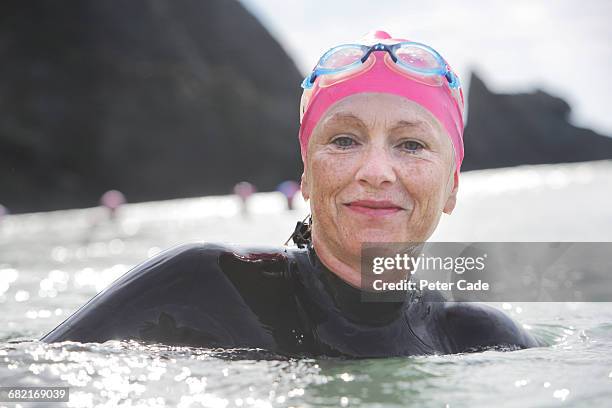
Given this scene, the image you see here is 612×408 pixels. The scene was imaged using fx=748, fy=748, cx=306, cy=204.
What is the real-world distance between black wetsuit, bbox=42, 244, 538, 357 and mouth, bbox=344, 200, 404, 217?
40cm

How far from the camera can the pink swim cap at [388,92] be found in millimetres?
3475

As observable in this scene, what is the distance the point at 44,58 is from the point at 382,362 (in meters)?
55.4

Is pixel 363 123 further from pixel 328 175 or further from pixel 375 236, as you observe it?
pixel 375 236

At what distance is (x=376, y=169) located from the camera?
329 cm

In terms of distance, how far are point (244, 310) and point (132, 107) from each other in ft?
182

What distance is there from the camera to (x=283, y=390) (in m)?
3.03

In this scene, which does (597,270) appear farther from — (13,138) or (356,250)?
(13,138)

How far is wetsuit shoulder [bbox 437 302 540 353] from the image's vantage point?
3836mm

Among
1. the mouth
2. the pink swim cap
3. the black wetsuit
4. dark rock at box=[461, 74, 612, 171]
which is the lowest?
the black wetsuit

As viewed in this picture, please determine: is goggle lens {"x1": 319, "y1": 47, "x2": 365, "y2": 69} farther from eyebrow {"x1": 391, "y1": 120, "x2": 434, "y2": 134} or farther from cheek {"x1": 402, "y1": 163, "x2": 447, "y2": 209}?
cheek {"x1": 402, "y1": 163, "x2": 447, "y2": 209}

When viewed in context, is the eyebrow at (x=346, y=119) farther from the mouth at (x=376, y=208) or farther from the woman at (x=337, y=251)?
the mouth at (x=376, y=208)

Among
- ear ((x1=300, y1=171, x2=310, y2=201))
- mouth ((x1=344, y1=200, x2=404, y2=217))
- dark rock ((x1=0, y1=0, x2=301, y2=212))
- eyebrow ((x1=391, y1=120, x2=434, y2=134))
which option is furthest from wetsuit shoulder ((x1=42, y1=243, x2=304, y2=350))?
dark rock ((x1=0, y1=0, x2=301, y2=212))

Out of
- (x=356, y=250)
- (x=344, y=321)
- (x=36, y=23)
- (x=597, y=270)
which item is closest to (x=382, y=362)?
(x=344, y=321)

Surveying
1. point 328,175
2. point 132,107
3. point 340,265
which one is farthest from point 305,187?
point 132,107
